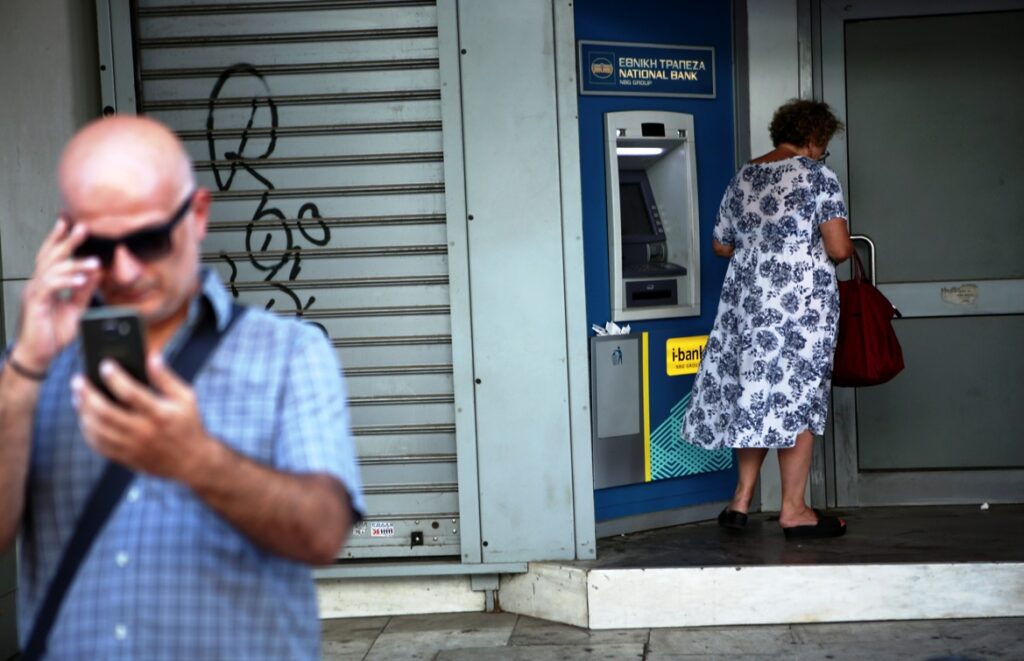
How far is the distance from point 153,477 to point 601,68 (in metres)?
4.70

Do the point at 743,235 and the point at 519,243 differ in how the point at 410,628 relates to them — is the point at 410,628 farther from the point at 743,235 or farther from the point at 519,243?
the point at 743,235

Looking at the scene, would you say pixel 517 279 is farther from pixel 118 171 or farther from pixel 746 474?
pixel 118 171

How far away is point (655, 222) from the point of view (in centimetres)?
649

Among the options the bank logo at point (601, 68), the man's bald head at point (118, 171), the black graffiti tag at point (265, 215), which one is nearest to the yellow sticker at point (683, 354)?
the bank logo at point (601, 68)

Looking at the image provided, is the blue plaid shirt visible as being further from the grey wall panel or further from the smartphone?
the grey wall panel

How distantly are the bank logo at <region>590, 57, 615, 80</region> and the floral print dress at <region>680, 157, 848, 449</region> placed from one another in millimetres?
772

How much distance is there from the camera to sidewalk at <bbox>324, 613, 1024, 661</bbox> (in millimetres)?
5113

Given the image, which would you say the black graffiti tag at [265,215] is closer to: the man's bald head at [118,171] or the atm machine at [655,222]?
the atm machine at [655,222]

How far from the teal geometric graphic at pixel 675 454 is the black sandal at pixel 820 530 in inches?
24.5

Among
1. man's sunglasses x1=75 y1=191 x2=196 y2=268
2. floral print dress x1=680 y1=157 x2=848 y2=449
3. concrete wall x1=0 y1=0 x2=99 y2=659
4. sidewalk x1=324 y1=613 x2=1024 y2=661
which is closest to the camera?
man's sunglasses x1=75 y1=191 x2=196 y2=268

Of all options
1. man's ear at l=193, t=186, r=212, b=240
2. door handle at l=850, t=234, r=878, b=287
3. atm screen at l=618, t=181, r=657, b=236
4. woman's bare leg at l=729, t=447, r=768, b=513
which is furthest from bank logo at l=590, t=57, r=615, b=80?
man's ear at l=193, t=186, r=212, b=240

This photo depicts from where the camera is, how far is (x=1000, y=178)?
693 centimetres

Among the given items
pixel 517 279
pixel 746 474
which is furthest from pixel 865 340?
pixel 517 279

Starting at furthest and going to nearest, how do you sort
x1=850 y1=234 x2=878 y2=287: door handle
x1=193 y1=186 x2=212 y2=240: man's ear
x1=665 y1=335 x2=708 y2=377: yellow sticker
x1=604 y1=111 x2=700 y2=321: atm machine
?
x1=850 y1=234 x2=878 y2=287: door handle → x1=665 y1=335 x2=708 y2=377: yellow sticker → x1=604 y1=111 x2=700 y2=321: atm machine → x1=193 y1=186 x2=212 y2=240: man's ear
